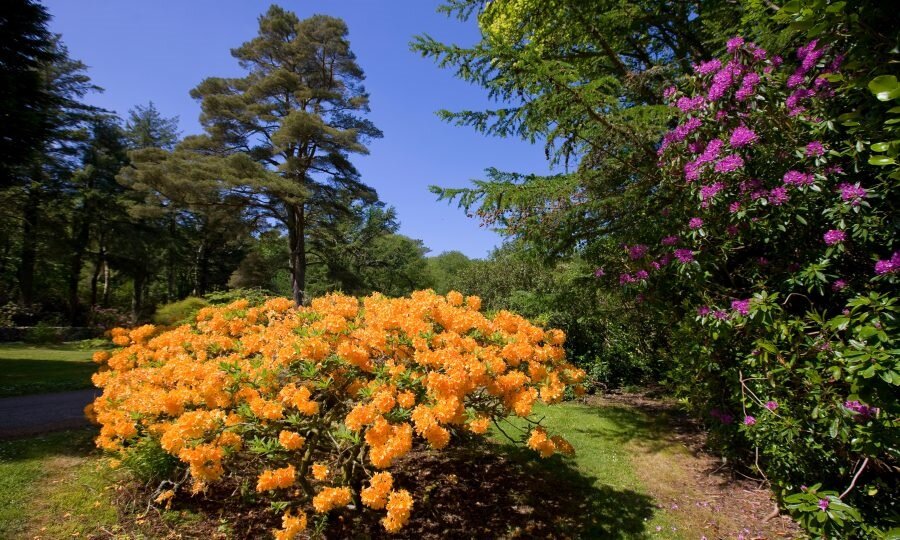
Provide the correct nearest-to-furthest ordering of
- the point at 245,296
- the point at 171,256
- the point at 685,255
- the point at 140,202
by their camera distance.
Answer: the point at 685,255, the point at 245,296, the point at 140,202, the point at 171,256

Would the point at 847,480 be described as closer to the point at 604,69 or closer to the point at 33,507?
the point at 604,69

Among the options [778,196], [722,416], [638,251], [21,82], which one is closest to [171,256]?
A: [21,82]

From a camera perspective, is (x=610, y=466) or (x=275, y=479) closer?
(x=275, y=479)

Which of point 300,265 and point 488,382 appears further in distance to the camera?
point 300,265

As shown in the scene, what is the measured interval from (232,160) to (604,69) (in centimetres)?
1292

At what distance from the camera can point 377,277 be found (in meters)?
25.7

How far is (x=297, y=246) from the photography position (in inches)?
667

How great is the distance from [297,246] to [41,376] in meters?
9.00

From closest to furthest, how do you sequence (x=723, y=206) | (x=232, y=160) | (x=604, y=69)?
(x=723, y=206) → (x=604, y=69) → (x=232, y=160)

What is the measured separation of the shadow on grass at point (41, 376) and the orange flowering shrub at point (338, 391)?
6940 mm

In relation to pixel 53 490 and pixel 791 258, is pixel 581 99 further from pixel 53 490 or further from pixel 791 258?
pixel 53 490

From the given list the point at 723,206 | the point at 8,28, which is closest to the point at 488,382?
the point at 723,206

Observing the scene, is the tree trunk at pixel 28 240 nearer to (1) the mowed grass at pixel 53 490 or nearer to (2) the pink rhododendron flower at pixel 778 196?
(1) the mowed grass at pixel 53 490

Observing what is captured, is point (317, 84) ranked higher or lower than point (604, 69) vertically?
higher
